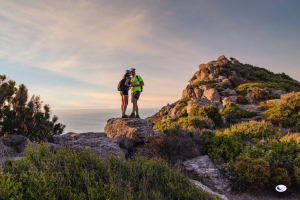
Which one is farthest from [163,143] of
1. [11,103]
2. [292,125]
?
[292,125]

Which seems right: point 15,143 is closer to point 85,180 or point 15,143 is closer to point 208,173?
point 85,180

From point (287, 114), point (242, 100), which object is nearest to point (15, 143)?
point (287, 114)

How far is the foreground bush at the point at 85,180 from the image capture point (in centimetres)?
271

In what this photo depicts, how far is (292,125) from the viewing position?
12.5 metres

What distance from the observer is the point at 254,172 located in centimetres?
552

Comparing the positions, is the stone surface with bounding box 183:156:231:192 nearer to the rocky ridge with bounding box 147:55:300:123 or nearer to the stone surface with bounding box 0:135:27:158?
the stone surface with bounding box 0:135:27:158

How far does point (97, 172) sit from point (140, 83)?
5795 mm

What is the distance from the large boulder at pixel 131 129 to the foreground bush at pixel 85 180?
3251mm

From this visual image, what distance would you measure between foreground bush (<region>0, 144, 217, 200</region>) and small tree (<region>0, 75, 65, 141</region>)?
4.66 metres

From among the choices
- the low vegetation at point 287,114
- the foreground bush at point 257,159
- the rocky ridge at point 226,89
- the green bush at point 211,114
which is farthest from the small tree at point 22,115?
the low vegetation at point 287,114

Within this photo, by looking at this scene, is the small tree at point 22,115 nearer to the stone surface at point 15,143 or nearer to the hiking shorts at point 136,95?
Result: the stone surface at point 15,143

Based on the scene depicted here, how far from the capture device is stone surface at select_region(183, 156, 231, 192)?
559 cm

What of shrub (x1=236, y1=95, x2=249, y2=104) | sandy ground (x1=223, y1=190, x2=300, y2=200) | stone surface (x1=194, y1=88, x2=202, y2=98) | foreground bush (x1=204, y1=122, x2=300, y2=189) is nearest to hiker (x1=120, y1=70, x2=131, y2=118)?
foreground bush (x1=204, y1=122, x2=300, y2=189)

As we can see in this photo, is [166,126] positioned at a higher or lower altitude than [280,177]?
higher
